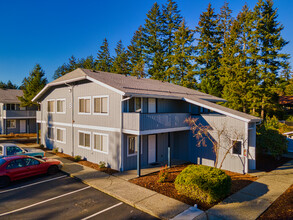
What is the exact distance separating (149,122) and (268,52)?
26.3 m

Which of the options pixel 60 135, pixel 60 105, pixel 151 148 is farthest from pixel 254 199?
pixel 60 105

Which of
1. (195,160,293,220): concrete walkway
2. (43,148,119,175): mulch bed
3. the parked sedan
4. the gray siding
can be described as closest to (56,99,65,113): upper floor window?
the gray siding

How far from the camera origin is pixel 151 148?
1448cm

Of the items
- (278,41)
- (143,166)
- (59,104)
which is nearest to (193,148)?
(143,166)

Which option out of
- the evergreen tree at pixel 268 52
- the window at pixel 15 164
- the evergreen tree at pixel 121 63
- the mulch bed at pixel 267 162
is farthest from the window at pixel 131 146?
the evergreen tree at pixel 121 63

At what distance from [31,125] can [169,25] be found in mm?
31154

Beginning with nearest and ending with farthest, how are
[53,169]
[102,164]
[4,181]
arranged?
[4,181] → [53,169] → [102,164]

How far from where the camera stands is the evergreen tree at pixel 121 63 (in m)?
42.2

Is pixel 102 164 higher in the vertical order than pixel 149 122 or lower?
lower

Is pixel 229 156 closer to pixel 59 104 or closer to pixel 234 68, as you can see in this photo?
pixel 59 104

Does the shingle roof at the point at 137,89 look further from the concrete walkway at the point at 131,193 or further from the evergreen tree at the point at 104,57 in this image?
the evergreen tree at the point at 104,57

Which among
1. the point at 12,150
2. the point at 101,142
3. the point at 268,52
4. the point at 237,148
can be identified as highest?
the point at 268,52

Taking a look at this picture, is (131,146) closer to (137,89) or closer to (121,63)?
(137,89)

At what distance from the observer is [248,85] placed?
27.3 meters
